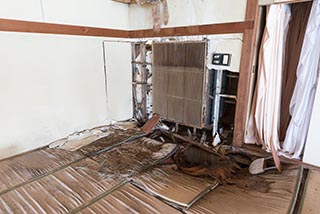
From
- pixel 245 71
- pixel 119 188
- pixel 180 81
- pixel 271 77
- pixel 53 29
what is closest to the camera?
pixel 119 188

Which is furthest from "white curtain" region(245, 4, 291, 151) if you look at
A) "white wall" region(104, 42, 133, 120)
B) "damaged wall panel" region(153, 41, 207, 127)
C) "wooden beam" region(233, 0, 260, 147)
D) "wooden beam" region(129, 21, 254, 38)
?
"white wall" region(104, 42, 133, 120)

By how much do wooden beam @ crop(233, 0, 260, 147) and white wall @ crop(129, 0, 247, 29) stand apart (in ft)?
0.46

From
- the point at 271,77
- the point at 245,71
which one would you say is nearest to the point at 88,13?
the point at 245,71

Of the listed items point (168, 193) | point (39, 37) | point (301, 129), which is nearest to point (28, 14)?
point (39, 37)

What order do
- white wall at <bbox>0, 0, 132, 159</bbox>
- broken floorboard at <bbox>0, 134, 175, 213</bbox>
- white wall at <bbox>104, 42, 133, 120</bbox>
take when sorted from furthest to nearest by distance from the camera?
white wall at <bbox>104, 42, 133, 120</bbox>
white wall at <bbox>0, 0, 132, 159</bbox>
broken floorboard at <bbox>0, 134, 175, 213</bbox>

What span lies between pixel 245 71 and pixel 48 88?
2879 millimetres

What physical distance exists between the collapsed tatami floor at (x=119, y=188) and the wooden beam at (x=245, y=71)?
0.75 metres

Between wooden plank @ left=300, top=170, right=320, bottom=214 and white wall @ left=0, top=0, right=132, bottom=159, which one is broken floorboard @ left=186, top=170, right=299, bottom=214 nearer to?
wooden plank @ left=300, top=170, right=320, bottom=214

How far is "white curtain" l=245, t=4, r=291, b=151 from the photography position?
2623mm

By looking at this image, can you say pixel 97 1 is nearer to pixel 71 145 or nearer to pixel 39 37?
pixel 39 37

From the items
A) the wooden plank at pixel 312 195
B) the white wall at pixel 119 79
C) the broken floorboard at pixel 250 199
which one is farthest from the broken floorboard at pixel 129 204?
the white wall at pixel 119 79

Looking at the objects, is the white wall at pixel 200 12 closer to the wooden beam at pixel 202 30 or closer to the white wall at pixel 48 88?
the wooden beam at pixel 202 30

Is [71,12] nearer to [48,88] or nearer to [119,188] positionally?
[48,88]

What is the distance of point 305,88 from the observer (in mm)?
2643
